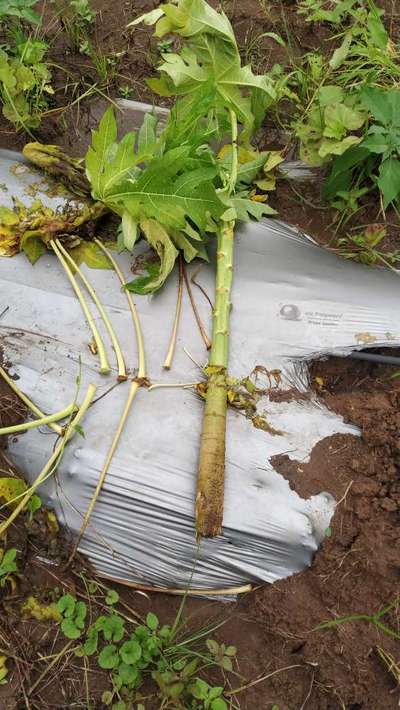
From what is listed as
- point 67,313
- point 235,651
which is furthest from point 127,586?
point 67,313

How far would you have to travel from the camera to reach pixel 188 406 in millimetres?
1714

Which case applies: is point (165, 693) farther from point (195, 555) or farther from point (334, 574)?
point (334, 574)

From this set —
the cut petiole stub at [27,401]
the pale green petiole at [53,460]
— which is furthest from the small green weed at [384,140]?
the cut petiole stub at [27,401]

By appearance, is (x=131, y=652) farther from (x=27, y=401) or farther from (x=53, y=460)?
(x=27, y=401)

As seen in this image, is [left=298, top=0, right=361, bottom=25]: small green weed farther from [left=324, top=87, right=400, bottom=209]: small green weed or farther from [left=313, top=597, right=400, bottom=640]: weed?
[left=313, top=597, right=400, bottom=640]: weed

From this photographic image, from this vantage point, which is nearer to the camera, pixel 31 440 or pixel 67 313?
pixel 31 440

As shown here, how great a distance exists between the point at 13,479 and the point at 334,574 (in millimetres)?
936

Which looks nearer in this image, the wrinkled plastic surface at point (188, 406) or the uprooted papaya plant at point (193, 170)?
the wrinkled plastic surface at point (188, 406)

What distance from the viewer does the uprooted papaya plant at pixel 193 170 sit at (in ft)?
5.80

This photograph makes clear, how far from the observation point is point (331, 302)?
1.90 m

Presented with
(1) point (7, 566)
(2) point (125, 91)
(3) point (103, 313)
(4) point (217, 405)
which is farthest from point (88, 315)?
(2) point (125, 91)

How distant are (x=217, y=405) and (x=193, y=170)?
755 millimetres

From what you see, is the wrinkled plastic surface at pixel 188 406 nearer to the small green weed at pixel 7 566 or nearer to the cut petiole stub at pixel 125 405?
the cut petiole stub at pixel 125 405

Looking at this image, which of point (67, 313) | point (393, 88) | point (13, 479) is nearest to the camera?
point (13, 479)
